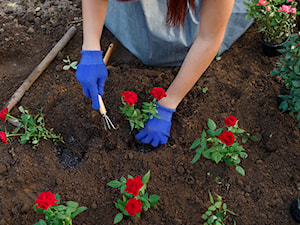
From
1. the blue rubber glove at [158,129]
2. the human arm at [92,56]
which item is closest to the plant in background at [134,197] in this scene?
the blue rubber glove at [158,129]

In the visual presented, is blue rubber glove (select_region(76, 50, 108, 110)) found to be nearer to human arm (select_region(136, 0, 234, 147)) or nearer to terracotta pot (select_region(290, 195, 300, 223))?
human arm (select_region(136, 0, 234, 147))

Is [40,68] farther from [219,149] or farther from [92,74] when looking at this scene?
[219,149]

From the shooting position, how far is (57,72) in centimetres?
240

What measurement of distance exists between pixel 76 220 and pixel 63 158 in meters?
0.42

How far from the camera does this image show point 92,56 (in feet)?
6.48

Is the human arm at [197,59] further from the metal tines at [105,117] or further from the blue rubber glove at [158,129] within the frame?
the metal tines at [105,117]

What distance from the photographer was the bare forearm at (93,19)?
1.92 m

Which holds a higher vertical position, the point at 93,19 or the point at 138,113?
the point at 93,19

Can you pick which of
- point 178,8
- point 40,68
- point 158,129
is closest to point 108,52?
point 40,68

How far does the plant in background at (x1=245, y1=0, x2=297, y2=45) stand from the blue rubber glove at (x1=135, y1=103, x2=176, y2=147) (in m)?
0.87

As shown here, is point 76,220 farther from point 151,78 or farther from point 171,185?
point 151,78

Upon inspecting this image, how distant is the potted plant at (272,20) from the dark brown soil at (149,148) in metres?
0.11

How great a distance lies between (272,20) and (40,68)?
1554 millimetres

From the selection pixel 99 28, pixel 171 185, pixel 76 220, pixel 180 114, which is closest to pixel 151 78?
pixel 180 114
